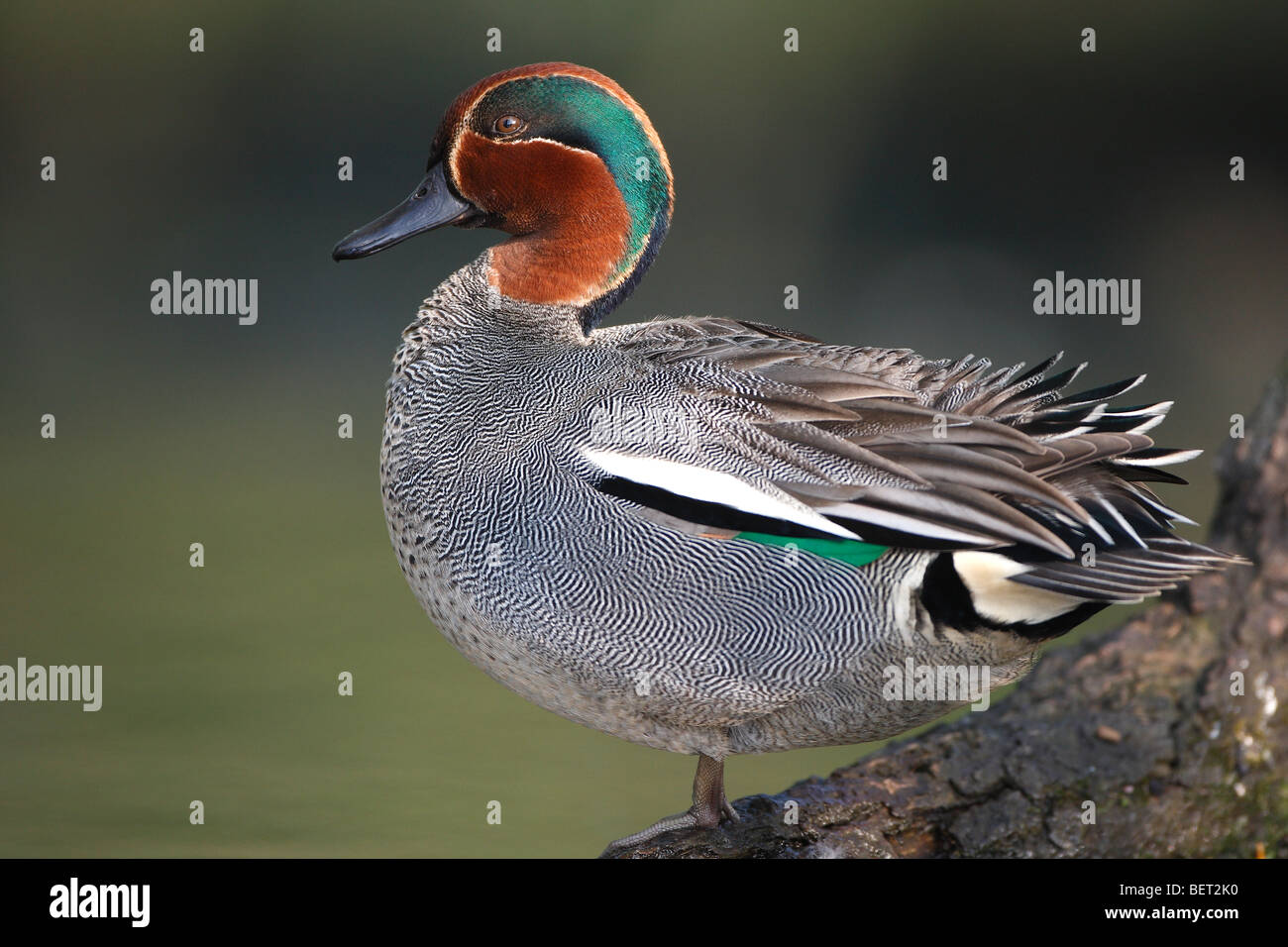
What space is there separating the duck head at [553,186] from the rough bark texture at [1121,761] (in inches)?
46.2

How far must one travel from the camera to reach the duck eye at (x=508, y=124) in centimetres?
323

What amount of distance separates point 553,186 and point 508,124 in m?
0.16

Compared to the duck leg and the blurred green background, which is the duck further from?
the blurred green background

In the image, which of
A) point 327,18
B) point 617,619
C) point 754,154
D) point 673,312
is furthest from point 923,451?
point 327,18

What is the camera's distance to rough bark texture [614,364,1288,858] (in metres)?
3.16

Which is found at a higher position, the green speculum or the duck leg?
the green speculum

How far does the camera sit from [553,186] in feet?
10.8

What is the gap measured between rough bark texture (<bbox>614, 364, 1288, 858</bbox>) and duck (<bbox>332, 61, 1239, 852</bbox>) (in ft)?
0.77
